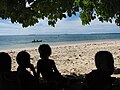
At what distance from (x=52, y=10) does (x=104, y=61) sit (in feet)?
25.0

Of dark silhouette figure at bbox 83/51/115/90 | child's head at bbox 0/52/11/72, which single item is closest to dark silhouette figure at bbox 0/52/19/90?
child's head at bbox 0/52/11/72

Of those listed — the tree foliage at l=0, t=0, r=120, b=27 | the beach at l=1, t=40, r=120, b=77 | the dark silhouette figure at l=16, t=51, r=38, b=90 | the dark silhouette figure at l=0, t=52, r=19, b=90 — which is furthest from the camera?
the beach at l=1, t=40, r=120, b=77

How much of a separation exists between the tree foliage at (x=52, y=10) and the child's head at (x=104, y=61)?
5.34 metres

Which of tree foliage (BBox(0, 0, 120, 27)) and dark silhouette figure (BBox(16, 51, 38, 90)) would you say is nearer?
dark silhouette figure (BBox(16, 51, 38, 90))

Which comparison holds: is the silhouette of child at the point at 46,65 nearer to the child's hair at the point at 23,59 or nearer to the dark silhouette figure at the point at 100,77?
the child's hair at the point at 23,59

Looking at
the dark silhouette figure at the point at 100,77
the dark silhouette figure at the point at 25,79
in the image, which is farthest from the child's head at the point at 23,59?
the dark silhouette figure at the point at 100,77

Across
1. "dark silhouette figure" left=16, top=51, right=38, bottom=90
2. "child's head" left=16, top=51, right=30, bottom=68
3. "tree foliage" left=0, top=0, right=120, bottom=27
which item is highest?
"tree foliage" left=0, top=0, right=120, bottom=27

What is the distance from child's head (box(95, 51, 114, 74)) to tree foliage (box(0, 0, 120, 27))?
17.5 ft

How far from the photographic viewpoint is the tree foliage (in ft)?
37.6

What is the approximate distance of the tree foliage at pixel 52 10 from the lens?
11469 millimetres

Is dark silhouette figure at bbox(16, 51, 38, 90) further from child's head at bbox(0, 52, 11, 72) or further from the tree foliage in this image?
the tree foliage

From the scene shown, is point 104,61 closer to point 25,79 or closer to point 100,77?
point 100,77

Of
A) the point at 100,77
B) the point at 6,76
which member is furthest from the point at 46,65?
the point at 100,77

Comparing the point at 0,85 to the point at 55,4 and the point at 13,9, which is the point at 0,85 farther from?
the point at 55,4
